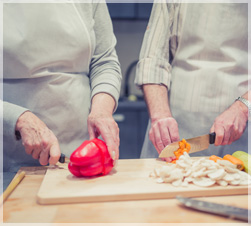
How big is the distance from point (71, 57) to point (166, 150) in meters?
0.49

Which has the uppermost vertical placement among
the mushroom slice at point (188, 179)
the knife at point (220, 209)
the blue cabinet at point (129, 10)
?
the blue cabinet at point (129, 10)

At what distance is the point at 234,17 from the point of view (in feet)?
4.23

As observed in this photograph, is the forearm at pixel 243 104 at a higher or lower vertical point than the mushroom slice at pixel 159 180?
higher

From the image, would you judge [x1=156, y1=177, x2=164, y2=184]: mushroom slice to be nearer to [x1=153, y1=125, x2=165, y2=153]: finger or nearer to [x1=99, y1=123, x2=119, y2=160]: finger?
[x1=99, y1=123, x2=119, y2=160]: finger

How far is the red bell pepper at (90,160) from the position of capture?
3.02 feet

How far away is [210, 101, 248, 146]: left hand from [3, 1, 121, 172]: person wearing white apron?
38cm

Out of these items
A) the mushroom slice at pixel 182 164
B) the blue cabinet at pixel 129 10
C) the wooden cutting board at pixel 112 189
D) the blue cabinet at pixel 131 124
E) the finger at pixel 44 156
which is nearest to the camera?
the wooden cutting board at pixel 112 189

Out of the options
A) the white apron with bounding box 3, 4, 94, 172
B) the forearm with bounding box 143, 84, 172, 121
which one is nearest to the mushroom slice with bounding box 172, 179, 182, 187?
the forearm with bounding box 143, 84, 172, 121

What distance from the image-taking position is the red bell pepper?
92 cm

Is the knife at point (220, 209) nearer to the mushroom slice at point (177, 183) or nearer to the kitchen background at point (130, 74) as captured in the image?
the mushroom slice at point (177, 183)

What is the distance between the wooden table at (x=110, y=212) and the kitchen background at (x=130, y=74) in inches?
66.4

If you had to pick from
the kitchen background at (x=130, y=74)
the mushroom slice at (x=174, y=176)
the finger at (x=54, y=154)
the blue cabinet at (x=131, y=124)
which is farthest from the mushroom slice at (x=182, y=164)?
the blue cabinet at (x=131, y=124)

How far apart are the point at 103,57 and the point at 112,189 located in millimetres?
633

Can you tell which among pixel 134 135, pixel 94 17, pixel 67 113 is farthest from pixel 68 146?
pixel 134 135
